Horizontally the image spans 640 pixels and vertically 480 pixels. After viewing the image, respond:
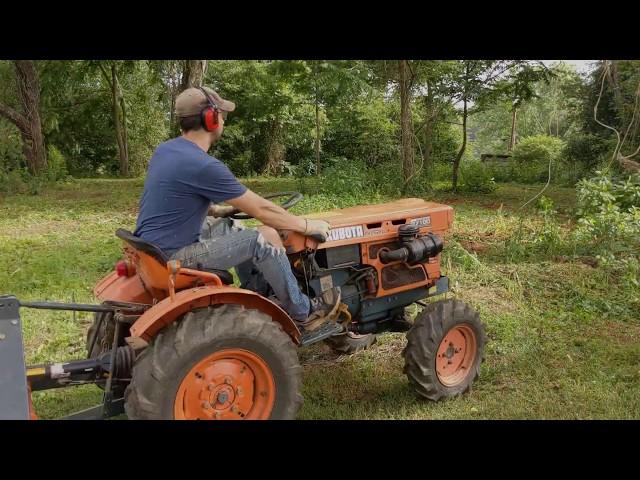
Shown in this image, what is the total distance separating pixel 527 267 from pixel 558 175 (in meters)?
10.8

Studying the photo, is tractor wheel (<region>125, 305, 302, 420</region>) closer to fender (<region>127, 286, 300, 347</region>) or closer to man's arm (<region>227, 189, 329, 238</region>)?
fender (<region>127, 286, 300, 347</region>)

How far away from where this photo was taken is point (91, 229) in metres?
8.56

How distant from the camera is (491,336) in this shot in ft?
15.3

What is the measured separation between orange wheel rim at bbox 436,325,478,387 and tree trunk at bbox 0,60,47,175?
46.4 feet

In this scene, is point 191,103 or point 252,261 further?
point 252,261

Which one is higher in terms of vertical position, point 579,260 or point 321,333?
point 321,333

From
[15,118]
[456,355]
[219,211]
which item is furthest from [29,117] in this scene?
[456,355]

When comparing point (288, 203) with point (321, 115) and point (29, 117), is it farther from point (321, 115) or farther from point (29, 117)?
point (321, 115)

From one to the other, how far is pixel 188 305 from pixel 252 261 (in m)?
0.52

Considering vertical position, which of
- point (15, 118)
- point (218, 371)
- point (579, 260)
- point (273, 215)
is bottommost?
point (579, 260)

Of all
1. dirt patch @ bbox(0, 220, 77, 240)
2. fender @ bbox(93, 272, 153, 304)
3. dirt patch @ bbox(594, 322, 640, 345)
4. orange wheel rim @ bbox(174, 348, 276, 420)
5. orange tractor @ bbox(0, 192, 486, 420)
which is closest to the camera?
orange tractor @ bbox(0, 192, 486, 420)

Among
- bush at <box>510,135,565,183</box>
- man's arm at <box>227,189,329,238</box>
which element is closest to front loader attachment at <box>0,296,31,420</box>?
man's arm at <box>227,189,329,238</box>

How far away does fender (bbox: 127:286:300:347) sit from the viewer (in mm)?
2615

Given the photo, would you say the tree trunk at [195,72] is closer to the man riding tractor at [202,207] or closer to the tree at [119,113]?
the man riding tractor at [202,207]
